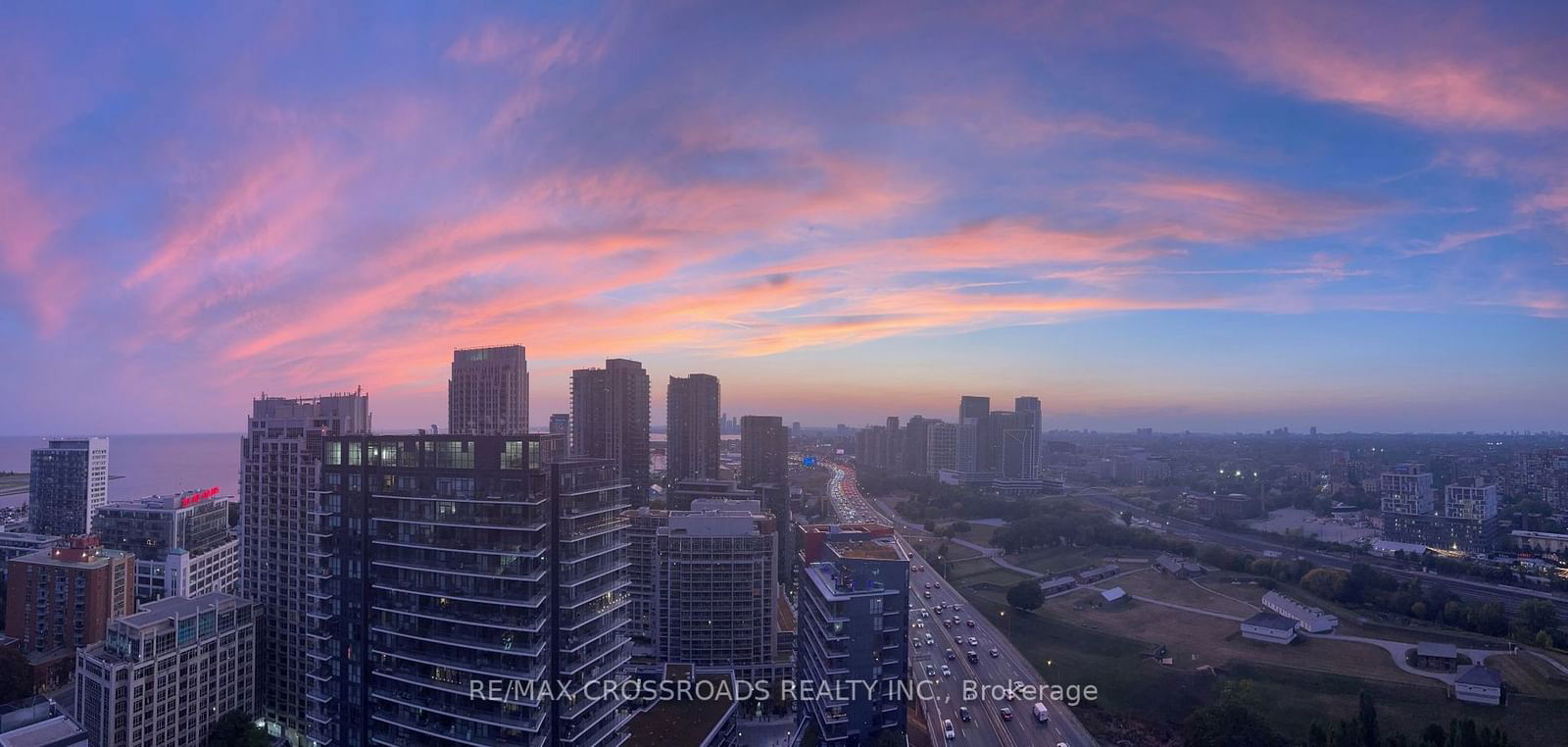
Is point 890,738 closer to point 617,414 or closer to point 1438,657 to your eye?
point 1438,657

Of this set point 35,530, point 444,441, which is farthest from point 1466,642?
point 35,530

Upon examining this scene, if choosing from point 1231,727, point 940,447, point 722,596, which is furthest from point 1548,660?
point 940,447

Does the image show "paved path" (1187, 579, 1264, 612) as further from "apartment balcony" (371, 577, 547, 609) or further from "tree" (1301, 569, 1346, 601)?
"apartment balcony" (371, 577, 547, 609)

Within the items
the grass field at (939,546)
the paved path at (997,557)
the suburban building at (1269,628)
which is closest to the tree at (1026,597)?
the paved path at (997,557)

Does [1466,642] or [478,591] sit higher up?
[478,591]

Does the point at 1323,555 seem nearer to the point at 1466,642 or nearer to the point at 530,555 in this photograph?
the point at 1466,642

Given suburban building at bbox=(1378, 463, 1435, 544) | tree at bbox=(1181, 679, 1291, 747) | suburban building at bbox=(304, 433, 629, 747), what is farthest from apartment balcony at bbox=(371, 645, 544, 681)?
suburban building at bbox=(1378, 463, 1435, 544)
